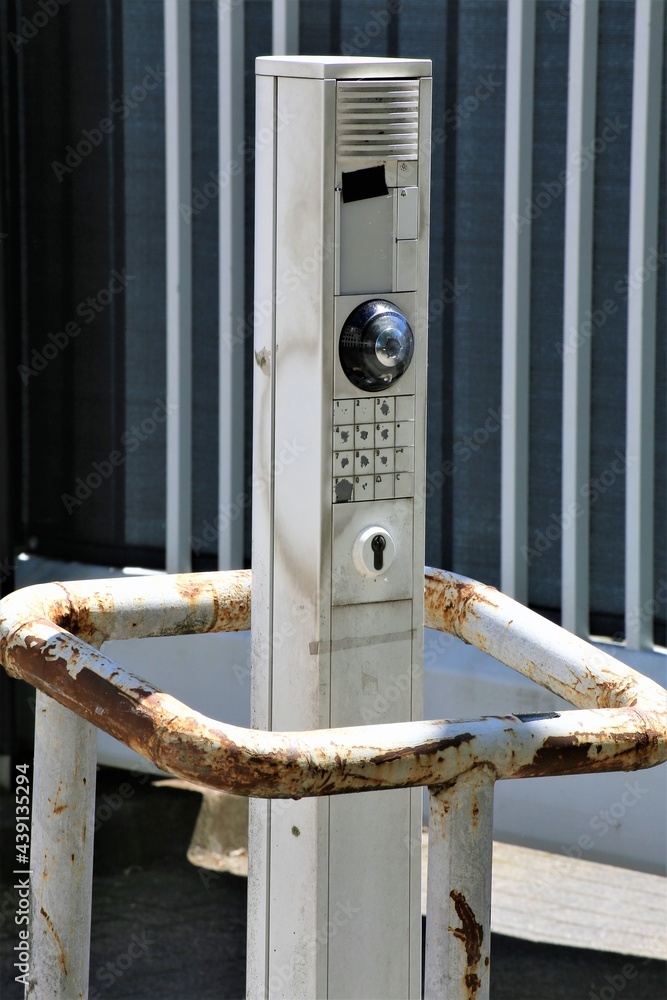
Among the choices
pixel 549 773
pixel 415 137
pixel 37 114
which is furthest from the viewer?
pixel 37 114

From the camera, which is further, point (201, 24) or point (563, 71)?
point (201, 24)

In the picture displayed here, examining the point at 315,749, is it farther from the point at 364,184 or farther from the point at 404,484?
the point at 364,184

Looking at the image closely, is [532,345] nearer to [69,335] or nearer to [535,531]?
[535,531]

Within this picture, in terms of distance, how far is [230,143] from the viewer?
444 centimetres

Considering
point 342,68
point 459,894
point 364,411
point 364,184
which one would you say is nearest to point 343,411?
point 364,411

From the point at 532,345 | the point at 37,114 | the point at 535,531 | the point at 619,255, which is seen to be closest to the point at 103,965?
the point at 535,531

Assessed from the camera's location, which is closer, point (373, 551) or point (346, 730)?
point (346, 730)

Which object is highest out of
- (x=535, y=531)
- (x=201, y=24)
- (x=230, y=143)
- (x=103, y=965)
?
(x=201, y=24)

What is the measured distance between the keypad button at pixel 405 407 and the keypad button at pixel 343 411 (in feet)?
0.26

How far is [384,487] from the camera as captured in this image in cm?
204

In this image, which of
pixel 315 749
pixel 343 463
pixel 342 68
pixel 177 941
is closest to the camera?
pixel 315 749

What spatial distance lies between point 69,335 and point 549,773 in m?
3.50

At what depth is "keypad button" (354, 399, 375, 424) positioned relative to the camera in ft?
6.55

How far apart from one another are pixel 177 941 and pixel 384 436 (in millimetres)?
2384
